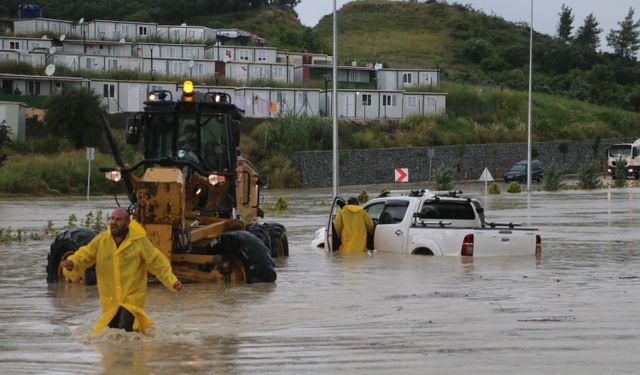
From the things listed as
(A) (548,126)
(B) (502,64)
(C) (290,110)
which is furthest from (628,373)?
(B) (502,64)

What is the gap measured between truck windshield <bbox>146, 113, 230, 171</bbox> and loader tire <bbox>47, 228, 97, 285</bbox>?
172cm

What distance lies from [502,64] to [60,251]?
428 feet

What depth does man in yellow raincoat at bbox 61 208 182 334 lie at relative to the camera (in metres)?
11.9

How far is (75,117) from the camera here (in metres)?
71.8

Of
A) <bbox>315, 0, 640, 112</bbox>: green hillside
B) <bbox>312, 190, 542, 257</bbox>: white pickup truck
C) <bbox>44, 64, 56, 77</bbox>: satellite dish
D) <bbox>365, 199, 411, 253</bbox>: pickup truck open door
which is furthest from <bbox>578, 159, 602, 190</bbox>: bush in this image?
<bbox>315, 0, 640, 112</bbox>: green hillside

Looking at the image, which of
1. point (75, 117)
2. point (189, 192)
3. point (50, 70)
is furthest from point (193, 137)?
point (50, 70)

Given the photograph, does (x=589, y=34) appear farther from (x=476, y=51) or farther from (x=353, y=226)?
(x=353, y=226)

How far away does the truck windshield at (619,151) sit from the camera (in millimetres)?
81613

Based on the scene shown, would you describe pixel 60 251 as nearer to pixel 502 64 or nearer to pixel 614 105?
pixel 614 105

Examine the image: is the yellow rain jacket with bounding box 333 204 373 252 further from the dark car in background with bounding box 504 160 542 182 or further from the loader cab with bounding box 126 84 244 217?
the dark car in background with bounding box 504 160 542 182

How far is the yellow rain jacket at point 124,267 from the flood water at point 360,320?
37 centimetres

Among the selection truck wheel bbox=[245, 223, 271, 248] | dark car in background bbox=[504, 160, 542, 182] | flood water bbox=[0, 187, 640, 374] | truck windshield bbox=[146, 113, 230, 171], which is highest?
truck windshield bbox=[146, 113, 230, 171]

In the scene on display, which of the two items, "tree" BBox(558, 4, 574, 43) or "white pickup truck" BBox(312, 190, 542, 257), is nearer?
"white pickup truck" BBox(312, 190, 542, 257)

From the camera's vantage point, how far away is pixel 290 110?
286ft
